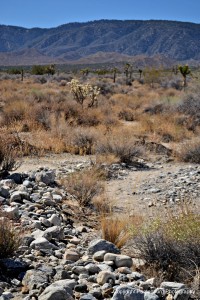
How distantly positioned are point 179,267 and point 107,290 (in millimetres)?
881

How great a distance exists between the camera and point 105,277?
13.4 feet

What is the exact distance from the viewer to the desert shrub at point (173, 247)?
438cm

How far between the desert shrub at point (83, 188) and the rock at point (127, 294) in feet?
12.5

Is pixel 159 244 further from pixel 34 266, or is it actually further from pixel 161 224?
pixel 34 266

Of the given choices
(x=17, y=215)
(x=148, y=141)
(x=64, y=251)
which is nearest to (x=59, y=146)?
(x=148, y=141)

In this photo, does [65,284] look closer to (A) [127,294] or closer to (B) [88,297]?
(B) [88,297]

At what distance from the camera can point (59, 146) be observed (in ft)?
40.8

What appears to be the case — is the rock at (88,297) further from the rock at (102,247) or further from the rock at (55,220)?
the rock at (55,220)

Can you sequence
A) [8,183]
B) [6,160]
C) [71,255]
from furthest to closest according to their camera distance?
[6,160] → [8,183] → [71,255]

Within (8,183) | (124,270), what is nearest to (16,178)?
(8,183)

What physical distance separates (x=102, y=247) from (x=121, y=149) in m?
6.50

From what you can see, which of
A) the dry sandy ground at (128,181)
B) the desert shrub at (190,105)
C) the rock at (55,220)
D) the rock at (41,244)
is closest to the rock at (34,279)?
the rock at (41,244)

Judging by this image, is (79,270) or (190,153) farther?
(190,153)

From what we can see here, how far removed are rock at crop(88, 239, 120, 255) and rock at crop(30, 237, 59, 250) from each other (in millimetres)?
437
